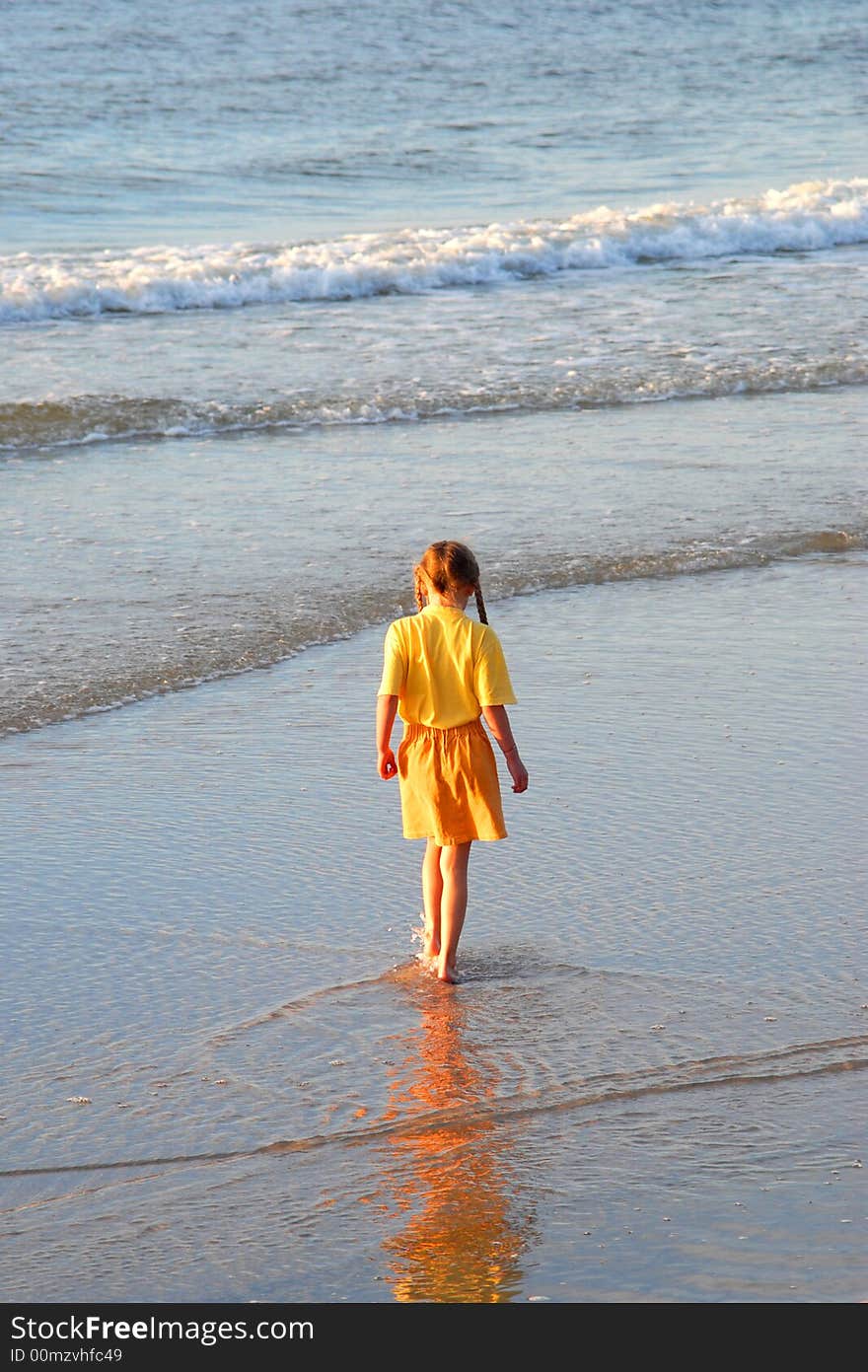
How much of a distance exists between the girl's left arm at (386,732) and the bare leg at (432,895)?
27 cm

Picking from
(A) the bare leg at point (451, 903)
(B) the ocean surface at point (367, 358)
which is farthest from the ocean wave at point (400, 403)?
(A) the bare leg at point (451, 903)

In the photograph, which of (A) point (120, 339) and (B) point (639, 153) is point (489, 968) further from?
(B) point (639, 153)

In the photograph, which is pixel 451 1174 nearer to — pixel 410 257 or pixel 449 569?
pixel 449 569

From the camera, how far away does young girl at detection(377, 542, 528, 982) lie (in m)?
4.45

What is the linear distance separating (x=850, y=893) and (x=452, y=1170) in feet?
6.18

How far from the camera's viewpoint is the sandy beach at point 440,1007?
316 centimetres

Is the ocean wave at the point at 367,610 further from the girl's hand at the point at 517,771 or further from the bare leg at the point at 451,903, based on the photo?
the girl's hand at the point at 517,771

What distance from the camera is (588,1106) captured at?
3719mm

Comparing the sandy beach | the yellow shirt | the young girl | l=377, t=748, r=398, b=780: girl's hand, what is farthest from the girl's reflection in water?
the yellow shirt

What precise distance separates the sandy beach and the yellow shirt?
2.27ft

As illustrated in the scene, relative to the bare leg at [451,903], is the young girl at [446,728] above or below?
above

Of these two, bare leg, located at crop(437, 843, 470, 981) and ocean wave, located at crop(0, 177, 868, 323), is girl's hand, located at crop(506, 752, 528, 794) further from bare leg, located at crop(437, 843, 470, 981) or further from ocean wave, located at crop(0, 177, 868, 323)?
ocean wave, located at crop(0, 177, 868, 323)

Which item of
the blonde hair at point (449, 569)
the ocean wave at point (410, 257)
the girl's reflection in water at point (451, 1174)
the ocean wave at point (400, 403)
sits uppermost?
the ocean wave at point (410, 257)

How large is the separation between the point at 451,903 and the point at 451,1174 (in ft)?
3.64
